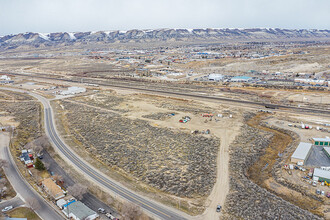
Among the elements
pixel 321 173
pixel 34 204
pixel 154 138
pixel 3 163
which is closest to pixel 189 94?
pixel 154 138

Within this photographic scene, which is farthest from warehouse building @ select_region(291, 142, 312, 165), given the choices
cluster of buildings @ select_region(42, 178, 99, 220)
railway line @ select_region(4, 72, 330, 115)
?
cluster of buildings @ select_region(42, 178, 99, 220)

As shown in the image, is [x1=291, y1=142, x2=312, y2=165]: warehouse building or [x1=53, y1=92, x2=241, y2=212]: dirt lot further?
[x1=291, y1=142, x2=312, y2=165]: warehouse building

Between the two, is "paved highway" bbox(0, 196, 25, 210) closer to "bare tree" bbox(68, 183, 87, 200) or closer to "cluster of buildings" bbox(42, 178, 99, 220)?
"cluster of buildings" bbox(42, 178, 99, 220)

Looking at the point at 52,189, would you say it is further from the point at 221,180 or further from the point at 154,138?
the point at 221,180

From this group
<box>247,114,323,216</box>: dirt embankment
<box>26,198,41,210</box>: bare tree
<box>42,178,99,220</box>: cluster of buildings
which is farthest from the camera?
<box>247,114,323,216</box>: dirt embankment

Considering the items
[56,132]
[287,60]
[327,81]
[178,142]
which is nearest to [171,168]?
[178,142]

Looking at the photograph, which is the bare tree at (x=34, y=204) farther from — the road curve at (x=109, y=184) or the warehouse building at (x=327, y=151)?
the warehouse building at (x=327, y=151)
